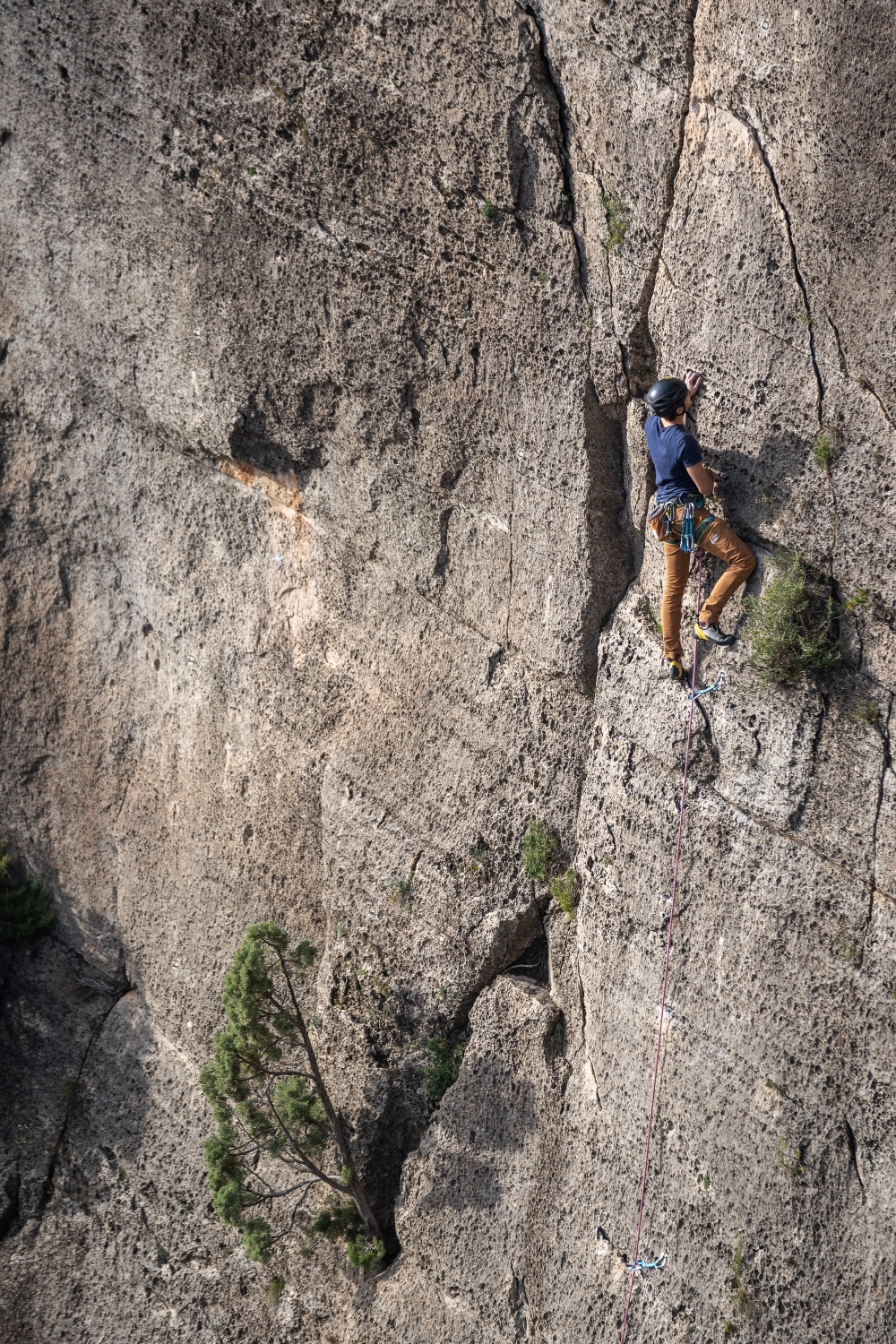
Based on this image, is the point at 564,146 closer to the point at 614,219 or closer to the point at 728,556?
the point at 614,219

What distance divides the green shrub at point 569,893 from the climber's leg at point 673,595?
210 cm

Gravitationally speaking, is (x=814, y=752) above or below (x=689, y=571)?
below

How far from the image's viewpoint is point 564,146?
8508 millimetres

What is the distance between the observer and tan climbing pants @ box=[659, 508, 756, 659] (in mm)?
7773

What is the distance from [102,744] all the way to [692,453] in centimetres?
801

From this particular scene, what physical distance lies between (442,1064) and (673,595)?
460 cm

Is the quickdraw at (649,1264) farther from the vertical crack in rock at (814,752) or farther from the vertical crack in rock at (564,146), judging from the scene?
the vertical crack in rock at (564,146)

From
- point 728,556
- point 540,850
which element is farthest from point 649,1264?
point 728,556

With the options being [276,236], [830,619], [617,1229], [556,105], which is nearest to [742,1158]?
[617,1229]

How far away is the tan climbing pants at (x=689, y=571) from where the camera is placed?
7.77m

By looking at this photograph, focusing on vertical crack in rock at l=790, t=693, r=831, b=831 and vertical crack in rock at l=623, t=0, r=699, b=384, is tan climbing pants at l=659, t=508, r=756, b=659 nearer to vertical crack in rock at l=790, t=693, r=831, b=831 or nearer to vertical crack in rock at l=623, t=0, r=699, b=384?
vertical crack in rock at l=790, t=693, r=831, b=831

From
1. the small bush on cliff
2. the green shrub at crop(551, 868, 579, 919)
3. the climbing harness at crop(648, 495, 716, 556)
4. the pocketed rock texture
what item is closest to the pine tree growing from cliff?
the pocketed rock texture

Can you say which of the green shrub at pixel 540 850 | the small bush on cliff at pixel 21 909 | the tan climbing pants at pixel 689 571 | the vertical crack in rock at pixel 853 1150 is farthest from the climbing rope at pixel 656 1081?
the small bush on cliff at pixel 21 909

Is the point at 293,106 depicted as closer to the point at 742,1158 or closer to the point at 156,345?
the point at 156,345
